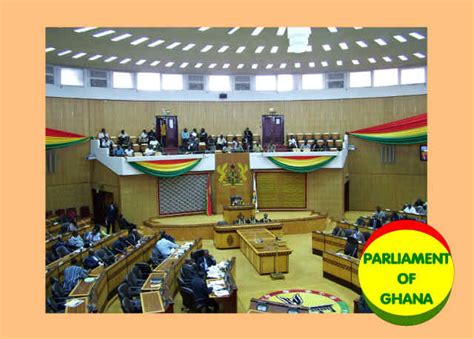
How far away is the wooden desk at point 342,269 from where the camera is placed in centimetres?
948

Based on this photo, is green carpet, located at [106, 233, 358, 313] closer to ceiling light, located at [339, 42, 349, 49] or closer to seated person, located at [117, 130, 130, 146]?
seated person, located at [117, 130, 130, 146]

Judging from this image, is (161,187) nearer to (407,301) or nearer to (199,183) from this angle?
(199,183)

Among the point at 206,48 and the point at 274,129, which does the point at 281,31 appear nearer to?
the point at 206,48

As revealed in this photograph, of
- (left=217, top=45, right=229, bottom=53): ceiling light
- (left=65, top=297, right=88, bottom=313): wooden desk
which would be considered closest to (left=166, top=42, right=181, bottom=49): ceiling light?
(left=217, top=45, right=229, bottom=53): ceiling light

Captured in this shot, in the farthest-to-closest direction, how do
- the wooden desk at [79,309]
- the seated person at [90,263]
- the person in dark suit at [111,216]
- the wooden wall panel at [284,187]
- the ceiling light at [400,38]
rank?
the wooden wall panel at [284,187]
the person in dark suit at [111,216]
the ceiling light at [400,38]
the seated person at [90,263]
the wooden desk at [79,309]

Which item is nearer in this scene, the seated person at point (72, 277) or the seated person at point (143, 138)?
the seated person at point (72, 277)

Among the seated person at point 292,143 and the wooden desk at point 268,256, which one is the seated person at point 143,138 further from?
the wooden desk at point 268,256

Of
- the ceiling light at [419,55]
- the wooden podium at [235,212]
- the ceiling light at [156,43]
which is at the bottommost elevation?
the wooden podium at [235,212]

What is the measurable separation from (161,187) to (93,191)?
3085 millimetres

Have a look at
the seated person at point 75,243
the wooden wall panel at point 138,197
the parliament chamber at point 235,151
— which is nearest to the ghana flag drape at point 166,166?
the parliament chamber at point 235,151

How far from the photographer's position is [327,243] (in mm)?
12195

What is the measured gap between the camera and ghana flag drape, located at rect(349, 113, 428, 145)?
16125 millimetres

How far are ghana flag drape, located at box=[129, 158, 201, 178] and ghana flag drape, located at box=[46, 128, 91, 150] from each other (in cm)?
286

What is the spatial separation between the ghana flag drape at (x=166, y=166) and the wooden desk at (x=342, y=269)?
7267 millimetres
